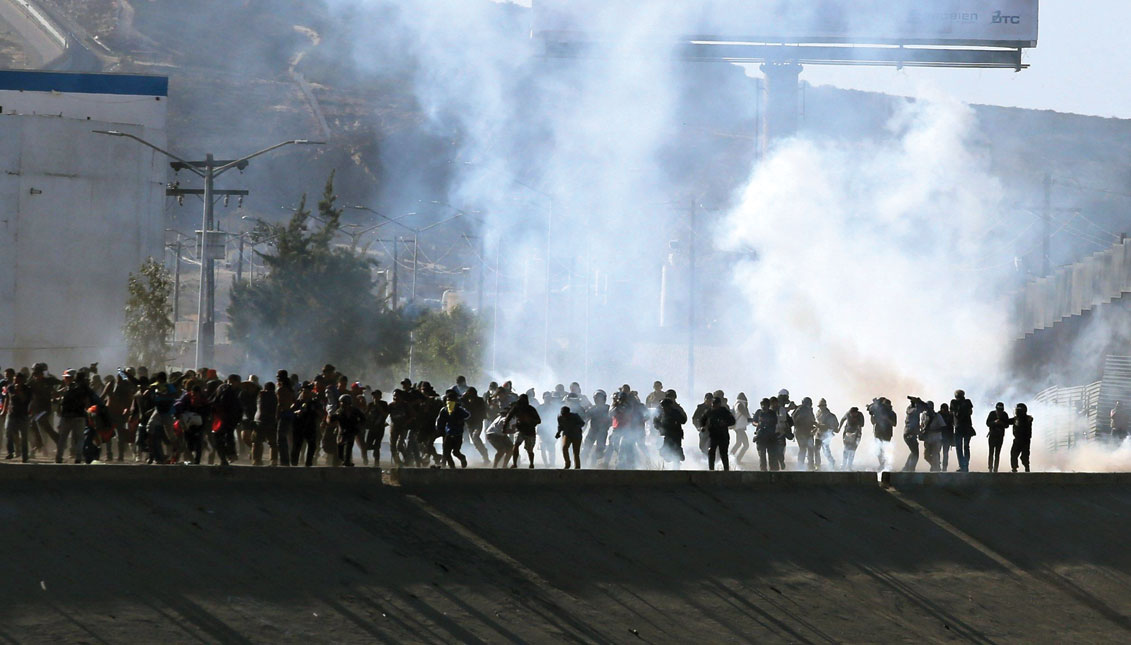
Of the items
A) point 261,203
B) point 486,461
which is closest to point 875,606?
point 486,461

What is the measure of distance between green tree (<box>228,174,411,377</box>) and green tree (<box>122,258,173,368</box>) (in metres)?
2.84

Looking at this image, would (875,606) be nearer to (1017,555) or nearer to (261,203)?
(1017,555)

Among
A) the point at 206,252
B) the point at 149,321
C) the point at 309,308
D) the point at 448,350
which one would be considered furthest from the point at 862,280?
the point at 206,252

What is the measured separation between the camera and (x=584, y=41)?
55469mm

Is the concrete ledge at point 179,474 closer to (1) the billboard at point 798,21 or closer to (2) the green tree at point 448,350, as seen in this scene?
(2) the green tree at point 448,350

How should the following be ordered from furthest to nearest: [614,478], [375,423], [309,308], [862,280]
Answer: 1. [862,280]
2. [309,308]
3. [375,423]
4. [614,478]

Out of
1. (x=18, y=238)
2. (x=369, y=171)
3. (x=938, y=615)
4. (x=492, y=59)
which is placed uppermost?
(x=492, y=59)

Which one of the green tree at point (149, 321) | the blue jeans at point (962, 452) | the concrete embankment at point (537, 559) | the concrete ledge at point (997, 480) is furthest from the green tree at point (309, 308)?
the concrete embankment at point (537, 559)

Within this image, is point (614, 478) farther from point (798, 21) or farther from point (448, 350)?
point (798, 21)

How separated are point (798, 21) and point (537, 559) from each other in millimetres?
38701

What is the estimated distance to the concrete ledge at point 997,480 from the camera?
70.2ft

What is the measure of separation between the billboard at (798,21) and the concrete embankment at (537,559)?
1303 inches

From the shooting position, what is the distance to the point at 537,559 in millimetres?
17312

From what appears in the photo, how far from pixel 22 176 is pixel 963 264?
28.9 meters
